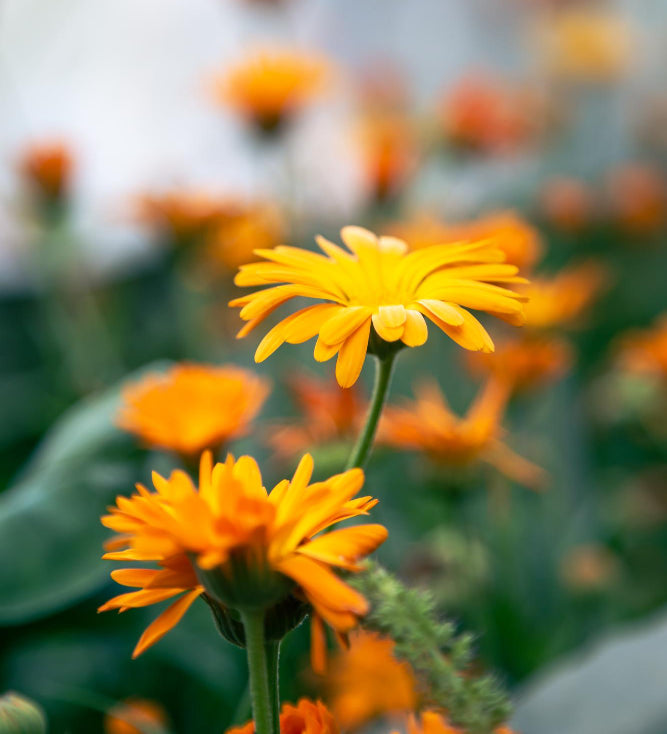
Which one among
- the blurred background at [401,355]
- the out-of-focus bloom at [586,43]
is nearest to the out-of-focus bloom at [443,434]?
the blurred background at [401,355]

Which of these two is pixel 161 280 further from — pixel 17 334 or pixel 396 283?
pixel 396 283

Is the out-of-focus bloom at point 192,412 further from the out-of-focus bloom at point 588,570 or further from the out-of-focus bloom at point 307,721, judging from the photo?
the out-of-focus bloom at point 588,570

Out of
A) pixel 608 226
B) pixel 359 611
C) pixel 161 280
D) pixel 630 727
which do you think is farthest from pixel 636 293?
pixel 359 611

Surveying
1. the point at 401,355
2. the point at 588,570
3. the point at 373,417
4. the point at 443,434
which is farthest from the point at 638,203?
the point at 373,417

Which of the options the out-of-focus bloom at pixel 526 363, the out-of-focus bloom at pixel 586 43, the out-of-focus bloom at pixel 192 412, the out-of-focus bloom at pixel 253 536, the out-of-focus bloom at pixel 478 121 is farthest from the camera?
the out-of-focus bloom at pixel 586 43

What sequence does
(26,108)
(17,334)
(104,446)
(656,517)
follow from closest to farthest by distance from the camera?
(104,446), (656,517), (17,334), (26,108)

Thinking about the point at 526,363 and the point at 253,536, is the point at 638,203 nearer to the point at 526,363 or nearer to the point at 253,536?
the point at 526,363
